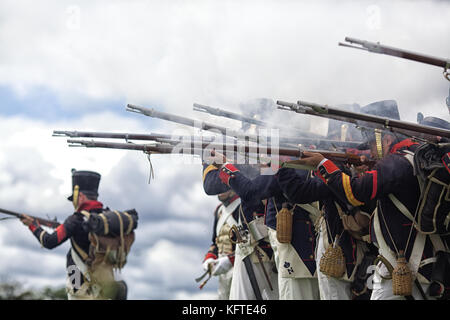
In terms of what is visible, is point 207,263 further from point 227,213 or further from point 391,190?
point 391,190

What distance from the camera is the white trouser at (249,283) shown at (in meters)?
6.10

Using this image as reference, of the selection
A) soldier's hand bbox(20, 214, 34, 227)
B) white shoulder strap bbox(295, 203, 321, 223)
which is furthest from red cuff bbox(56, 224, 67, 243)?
white shoulder strap bbox(295, 203, 321, 223)

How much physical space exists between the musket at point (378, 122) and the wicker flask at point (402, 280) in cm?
87

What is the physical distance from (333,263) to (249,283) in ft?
4.14

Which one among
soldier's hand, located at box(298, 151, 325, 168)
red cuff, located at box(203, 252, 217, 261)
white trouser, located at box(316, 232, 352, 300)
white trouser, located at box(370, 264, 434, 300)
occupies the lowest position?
white trouser, located at box(370, 264, 434, 300)

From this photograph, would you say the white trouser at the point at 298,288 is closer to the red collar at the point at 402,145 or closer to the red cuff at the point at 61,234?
the red collar at the point at 402,145

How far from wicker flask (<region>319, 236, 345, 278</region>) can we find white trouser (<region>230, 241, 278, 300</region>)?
44.6 inches

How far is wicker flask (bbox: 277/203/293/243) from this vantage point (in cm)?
550

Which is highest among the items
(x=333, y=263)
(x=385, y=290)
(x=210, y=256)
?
(x=210, y=256)

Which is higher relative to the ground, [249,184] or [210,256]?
[249,184]

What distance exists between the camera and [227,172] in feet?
19.0

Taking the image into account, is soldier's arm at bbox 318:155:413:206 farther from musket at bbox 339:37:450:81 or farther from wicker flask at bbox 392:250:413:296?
musket at bbox 339:37:450:81

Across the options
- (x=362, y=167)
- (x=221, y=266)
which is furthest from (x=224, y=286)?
(x=362, y=167)
